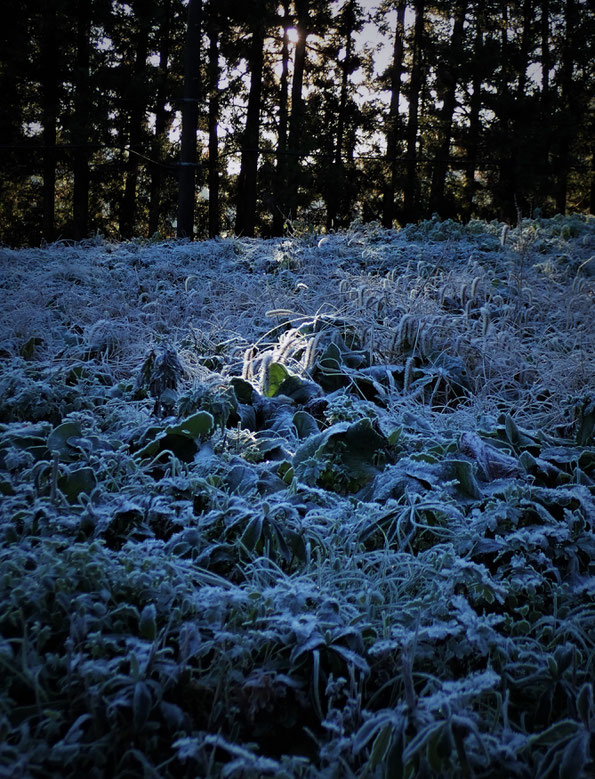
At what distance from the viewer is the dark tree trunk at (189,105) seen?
771 cm

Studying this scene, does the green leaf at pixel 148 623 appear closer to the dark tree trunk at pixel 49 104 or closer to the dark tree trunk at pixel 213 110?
the dark tree trunk at pixel 49 104

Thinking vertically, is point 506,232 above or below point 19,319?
above

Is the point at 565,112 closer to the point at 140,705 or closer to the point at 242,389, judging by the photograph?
the point at 242,389

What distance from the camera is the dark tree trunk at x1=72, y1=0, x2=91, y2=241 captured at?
11398 millimetres

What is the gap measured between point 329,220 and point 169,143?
4.82 m

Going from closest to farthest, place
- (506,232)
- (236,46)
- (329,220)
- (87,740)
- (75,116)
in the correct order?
(87,740) < (506,232) < (75,116) < (236,46) < (329,220)

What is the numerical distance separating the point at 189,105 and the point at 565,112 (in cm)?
1087

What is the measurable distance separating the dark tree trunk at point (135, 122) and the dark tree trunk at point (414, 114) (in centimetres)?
659

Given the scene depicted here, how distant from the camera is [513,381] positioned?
2594mm

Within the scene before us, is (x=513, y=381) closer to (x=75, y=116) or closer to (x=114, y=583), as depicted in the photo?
(x=114, y=583)

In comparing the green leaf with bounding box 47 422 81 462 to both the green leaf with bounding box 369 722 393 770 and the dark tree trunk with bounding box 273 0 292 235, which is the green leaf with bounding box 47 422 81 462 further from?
the dark tree trunk with bounding box 273 0 292 235

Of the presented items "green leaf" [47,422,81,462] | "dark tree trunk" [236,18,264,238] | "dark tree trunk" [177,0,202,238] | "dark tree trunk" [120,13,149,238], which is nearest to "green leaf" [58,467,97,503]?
"green leaf" [47,422,81,462]

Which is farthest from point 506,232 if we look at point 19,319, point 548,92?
point 548,92

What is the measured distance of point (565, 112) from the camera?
14.6m
